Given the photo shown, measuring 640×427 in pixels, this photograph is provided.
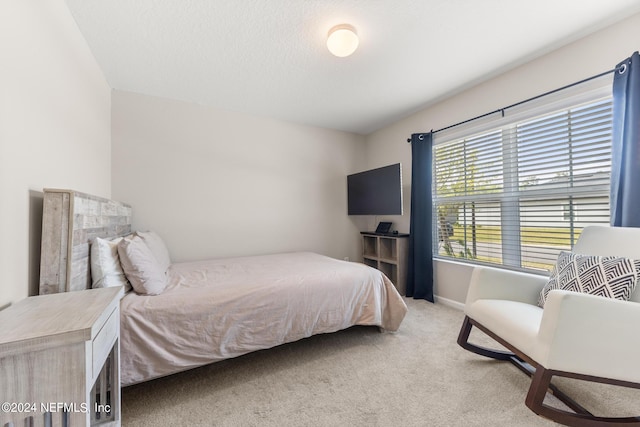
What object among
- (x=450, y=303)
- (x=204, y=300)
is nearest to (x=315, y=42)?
(x=204, y=300)

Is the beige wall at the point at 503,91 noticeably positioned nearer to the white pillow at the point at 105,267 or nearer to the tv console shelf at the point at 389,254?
the tv console shelf at the point at 389,254

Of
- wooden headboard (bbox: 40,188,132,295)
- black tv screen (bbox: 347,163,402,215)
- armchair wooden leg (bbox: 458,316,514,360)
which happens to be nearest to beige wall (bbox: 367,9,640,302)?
black tv screen (bbox: 347,163,402,215)

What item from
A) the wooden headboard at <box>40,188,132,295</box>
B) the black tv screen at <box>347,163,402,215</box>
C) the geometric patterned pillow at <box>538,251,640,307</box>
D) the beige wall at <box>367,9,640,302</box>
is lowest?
the geometric patterned pillow at <box>538,251,640,307</box>

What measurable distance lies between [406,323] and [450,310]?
694 mm

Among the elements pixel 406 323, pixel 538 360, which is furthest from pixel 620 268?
pixel 406 323

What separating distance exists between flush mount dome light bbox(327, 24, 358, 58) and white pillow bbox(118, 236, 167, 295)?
1.96 metres

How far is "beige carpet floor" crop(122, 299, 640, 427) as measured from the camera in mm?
1297

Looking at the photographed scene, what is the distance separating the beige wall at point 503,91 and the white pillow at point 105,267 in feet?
10.1

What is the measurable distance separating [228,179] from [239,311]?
193cm

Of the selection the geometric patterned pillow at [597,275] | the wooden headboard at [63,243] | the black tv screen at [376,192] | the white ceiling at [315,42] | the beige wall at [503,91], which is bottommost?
the geometric patterned pillow at [597,275]

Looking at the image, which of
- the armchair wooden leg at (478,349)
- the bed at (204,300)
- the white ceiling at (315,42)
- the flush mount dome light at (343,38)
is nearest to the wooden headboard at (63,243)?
the bed at (204,300)

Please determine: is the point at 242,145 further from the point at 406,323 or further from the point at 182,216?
the point at 406,323

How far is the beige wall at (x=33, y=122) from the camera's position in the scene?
1.03 metres

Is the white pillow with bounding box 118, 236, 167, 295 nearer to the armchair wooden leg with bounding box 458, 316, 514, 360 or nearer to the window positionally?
the armchair wooden leg with bounding box 458, 316, 514, 360
